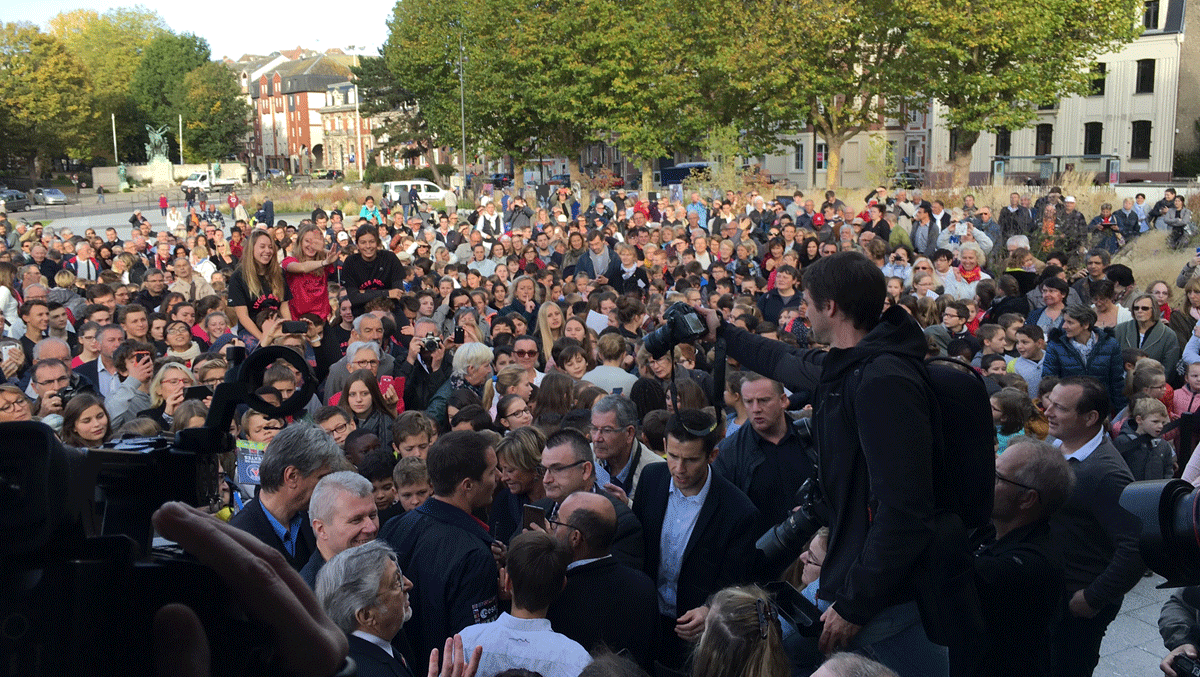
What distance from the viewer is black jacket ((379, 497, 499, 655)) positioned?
3.93 meters

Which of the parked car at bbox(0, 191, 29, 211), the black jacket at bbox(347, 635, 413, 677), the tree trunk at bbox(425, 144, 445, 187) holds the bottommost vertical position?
the black jacket at bbox(347, 635, 413, 677)

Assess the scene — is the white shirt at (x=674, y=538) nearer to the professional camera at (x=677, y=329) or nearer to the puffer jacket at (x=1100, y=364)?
the professional camera at (x=677, y=329)

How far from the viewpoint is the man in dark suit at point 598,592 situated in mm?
3797

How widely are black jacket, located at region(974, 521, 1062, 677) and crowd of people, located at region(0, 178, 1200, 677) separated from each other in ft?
0.04

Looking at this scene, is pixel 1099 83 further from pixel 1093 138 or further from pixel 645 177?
pixel 645 177

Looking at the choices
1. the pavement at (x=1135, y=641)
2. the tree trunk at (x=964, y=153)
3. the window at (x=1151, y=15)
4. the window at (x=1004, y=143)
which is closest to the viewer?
the pavement at (x=1135, y=641)

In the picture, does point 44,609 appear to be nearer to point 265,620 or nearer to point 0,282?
point 265,620

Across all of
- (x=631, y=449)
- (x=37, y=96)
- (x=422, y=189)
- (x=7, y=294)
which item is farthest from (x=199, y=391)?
(x=37, y=96)

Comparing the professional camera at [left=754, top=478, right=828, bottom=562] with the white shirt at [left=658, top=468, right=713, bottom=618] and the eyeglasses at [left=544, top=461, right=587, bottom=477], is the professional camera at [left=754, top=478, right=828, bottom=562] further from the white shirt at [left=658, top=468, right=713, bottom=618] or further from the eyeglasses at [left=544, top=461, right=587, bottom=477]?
the eyeglasses at [left=544, top=461, right=587, bottom=477]

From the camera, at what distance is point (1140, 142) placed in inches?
1802

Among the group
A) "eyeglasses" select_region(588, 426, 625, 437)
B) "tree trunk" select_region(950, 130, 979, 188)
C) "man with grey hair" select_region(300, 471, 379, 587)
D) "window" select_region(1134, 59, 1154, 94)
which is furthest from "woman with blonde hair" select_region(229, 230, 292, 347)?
"window" select_region(1134, 59, 1154, 94)

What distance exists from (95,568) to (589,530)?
2.81 meters

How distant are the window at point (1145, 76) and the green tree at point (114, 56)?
66140mm

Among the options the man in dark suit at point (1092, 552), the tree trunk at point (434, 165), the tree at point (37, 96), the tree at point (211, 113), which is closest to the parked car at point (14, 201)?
the tree at point (37, 96)
